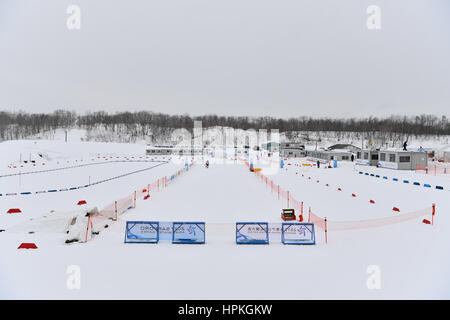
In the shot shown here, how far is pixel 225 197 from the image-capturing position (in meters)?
18.0

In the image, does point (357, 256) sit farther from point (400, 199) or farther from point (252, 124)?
point (252, 124)

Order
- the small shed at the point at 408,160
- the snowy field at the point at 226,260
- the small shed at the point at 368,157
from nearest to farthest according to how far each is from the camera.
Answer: the snowy field at the point at 226,260 < the small shed at the point at 408,160 < the small shed at the point at 368,157

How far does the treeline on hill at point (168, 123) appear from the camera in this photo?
11903 centimetres

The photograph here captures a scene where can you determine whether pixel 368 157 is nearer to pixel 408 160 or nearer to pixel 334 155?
pixel 408 160

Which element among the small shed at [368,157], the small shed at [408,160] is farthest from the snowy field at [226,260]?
the small shed at [368,157]

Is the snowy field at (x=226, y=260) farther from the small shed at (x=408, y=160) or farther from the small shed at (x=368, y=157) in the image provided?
the small shed at (x=368, y=157)

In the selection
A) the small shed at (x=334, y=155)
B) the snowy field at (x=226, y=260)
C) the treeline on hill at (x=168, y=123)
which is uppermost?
the treeline on hill at (x=168, y=123)

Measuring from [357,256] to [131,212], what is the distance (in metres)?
11.5

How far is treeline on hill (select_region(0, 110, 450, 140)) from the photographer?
11903 centimetres

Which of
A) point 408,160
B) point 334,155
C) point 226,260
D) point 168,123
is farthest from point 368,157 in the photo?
point 168,123

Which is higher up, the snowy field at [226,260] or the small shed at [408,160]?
the small shed at [408,160]

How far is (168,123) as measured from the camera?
472ft

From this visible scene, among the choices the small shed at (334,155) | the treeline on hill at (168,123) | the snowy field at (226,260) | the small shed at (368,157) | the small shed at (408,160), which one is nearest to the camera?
the snowy field at (226,260)

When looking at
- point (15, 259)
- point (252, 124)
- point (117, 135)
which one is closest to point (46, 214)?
point (15, 259)
